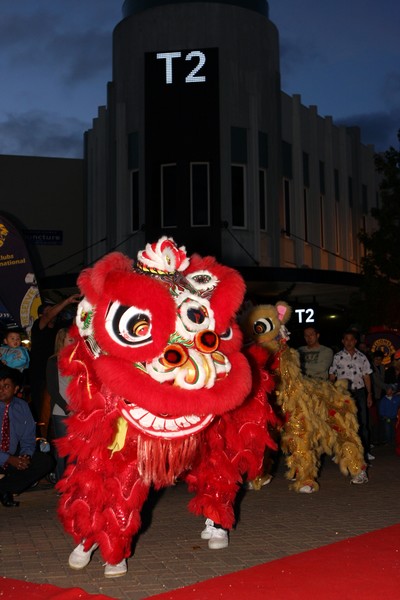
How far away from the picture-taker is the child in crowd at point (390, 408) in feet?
42.4

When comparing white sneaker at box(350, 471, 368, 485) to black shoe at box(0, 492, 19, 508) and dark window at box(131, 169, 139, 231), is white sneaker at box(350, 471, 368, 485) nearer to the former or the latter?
black shoe at box(0, 492, 19, 508)

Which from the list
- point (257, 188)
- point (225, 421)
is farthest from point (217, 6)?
point (225, 421)

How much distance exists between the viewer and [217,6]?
20.6 metres

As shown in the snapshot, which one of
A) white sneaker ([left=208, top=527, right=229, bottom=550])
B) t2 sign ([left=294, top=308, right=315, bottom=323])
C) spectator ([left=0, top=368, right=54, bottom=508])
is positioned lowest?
white sneaker ([left=208, top=527, right=229, bottom=550])

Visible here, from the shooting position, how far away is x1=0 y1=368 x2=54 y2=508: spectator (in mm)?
7332

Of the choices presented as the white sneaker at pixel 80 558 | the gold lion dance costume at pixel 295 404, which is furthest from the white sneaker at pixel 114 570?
the gold lion dance costume at pixel 295 404

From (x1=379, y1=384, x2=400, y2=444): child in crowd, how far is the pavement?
4.02 meters

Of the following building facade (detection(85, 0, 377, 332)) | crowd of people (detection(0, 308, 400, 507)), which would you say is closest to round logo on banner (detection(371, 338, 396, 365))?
crowd of people (detection(0, 308, 400, 507))

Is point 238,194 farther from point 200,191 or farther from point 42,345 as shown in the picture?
point 42,345

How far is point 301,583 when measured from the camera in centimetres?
463

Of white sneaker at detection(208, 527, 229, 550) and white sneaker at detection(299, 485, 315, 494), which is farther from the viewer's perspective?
white sneaker at detection(299, 485, 315, 494)

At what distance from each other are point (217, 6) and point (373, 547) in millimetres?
17315

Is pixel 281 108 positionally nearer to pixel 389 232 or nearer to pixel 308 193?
pixel 308 193

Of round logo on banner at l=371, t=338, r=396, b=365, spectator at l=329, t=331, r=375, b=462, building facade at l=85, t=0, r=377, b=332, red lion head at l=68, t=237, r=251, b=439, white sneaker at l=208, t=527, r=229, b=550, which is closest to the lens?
red lion head at l=68, t=237, r=251, b=439
